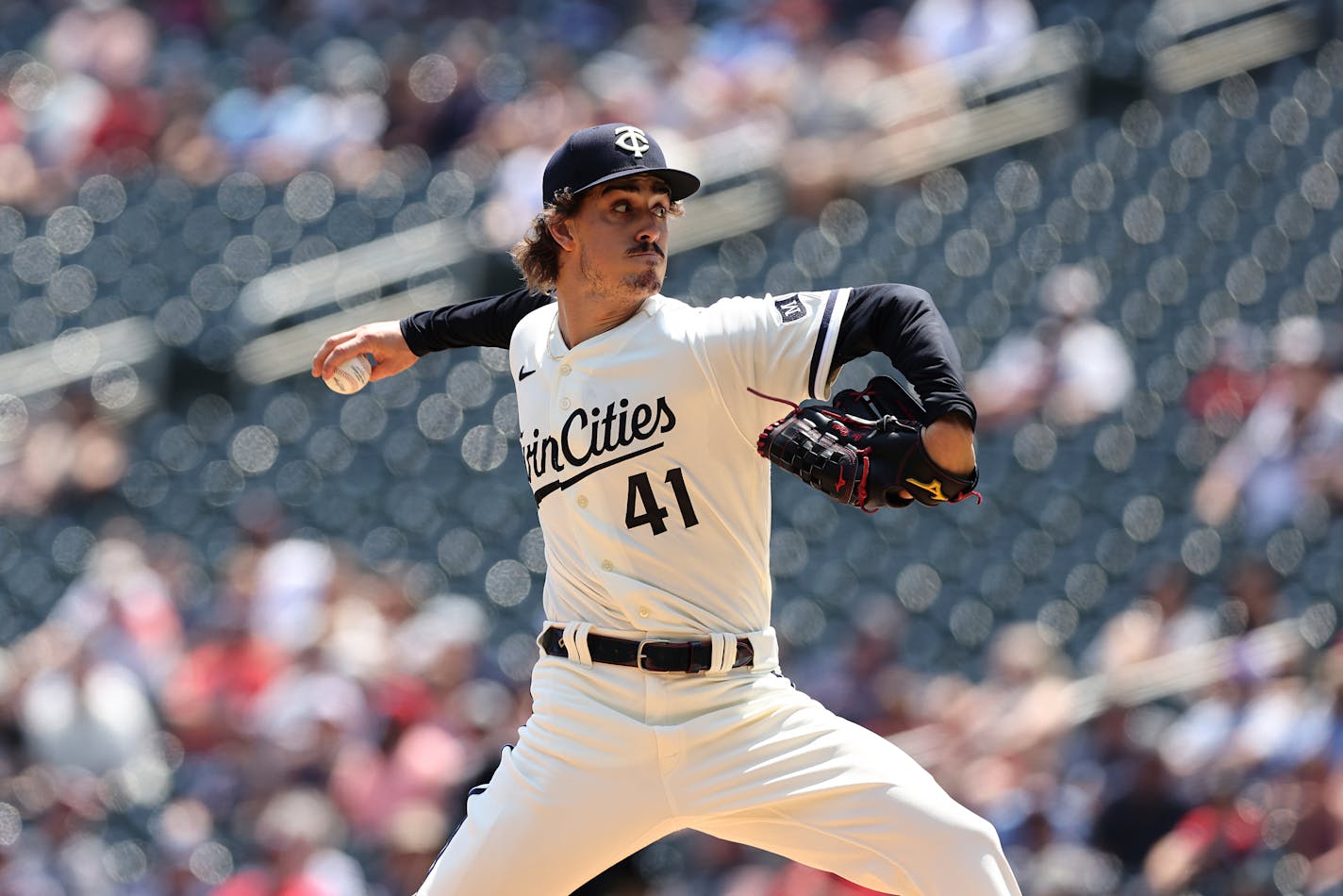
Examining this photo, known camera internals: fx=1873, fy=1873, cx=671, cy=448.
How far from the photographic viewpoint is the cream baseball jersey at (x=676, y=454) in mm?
3309

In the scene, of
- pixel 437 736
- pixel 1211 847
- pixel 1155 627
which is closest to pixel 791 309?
pixel 1211 847

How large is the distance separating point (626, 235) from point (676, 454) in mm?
418

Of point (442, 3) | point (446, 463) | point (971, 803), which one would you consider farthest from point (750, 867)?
point (442, 3)

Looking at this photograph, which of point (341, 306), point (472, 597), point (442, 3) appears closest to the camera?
point (472, 597)

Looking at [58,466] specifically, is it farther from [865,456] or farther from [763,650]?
[865,456]

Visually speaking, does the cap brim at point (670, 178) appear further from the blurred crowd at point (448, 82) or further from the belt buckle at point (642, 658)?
the blurred crowd at point (448, 82)

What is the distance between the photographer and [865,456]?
3.06m

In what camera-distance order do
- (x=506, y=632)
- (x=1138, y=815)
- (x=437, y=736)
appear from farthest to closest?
(x=506, y=632), (x=437, y=736), (x=1138, y=815)

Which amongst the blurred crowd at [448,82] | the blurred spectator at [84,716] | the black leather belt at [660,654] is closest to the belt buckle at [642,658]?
the black leather belt at [660,654]

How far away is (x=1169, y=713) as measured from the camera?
6.70 meters

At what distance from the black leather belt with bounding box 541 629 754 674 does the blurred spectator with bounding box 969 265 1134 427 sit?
4742 mm

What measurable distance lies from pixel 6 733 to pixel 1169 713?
4262 mm

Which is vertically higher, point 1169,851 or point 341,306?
point 341,306

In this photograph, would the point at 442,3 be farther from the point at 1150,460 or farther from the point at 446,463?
the point at 1150,460
